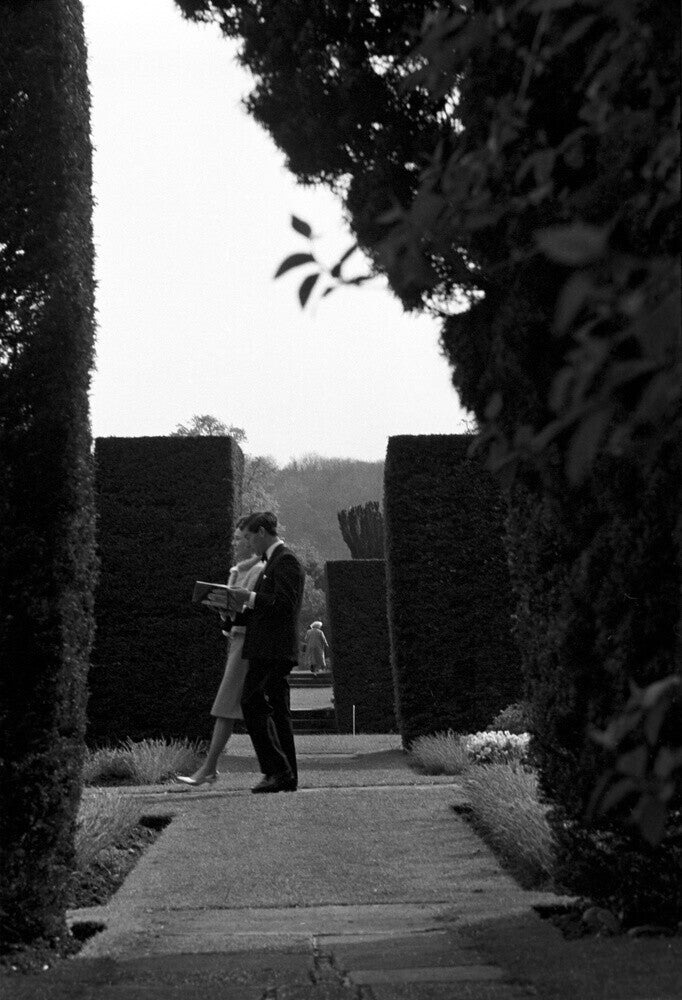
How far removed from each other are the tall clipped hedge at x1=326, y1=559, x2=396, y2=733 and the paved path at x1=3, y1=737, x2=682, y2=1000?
8.02 meters

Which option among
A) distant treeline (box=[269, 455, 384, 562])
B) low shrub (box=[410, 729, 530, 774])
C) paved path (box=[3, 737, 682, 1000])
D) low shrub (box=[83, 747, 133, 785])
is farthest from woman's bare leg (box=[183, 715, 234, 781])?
distant treeline (box=[269, 455, 384, 562])

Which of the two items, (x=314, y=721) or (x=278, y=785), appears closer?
(x=278, y=785)

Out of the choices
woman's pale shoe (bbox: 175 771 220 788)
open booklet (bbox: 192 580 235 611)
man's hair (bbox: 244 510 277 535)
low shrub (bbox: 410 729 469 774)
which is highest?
man's hair (bbox: 244 510 277 535)

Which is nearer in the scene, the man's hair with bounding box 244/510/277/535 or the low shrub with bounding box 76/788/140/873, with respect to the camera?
the low shrub with bounding box 76/788/140/873

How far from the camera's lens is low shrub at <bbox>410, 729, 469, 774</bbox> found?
1040 centimetres

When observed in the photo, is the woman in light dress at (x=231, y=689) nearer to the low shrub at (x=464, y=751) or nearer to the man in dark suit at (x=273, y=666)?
the man in dark suit at (x=273, y=666)

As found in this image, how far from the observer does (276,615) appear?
27.9 feet

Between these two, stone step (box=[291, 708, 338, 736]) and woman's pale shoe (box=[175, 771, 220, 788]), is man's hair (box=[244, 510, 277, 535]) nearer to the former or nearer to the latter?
woman's pale shoe (box=[175, 771, 220, 788])

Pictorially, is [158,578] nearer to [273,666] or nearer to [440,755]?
[440,755]

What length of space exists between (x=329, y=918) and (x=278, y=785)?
3253 millimetres

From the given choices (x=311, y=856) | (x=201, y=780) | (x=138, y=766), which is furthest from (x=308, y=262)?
(x=138, y=766)

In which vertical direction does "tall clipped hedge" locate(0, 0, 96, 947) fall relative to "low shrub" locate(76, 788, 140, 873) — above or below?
above

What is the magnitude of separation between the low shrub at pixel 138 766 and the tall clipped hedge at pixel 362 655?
240 inches

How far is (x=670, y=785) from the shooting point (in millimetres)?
1437
